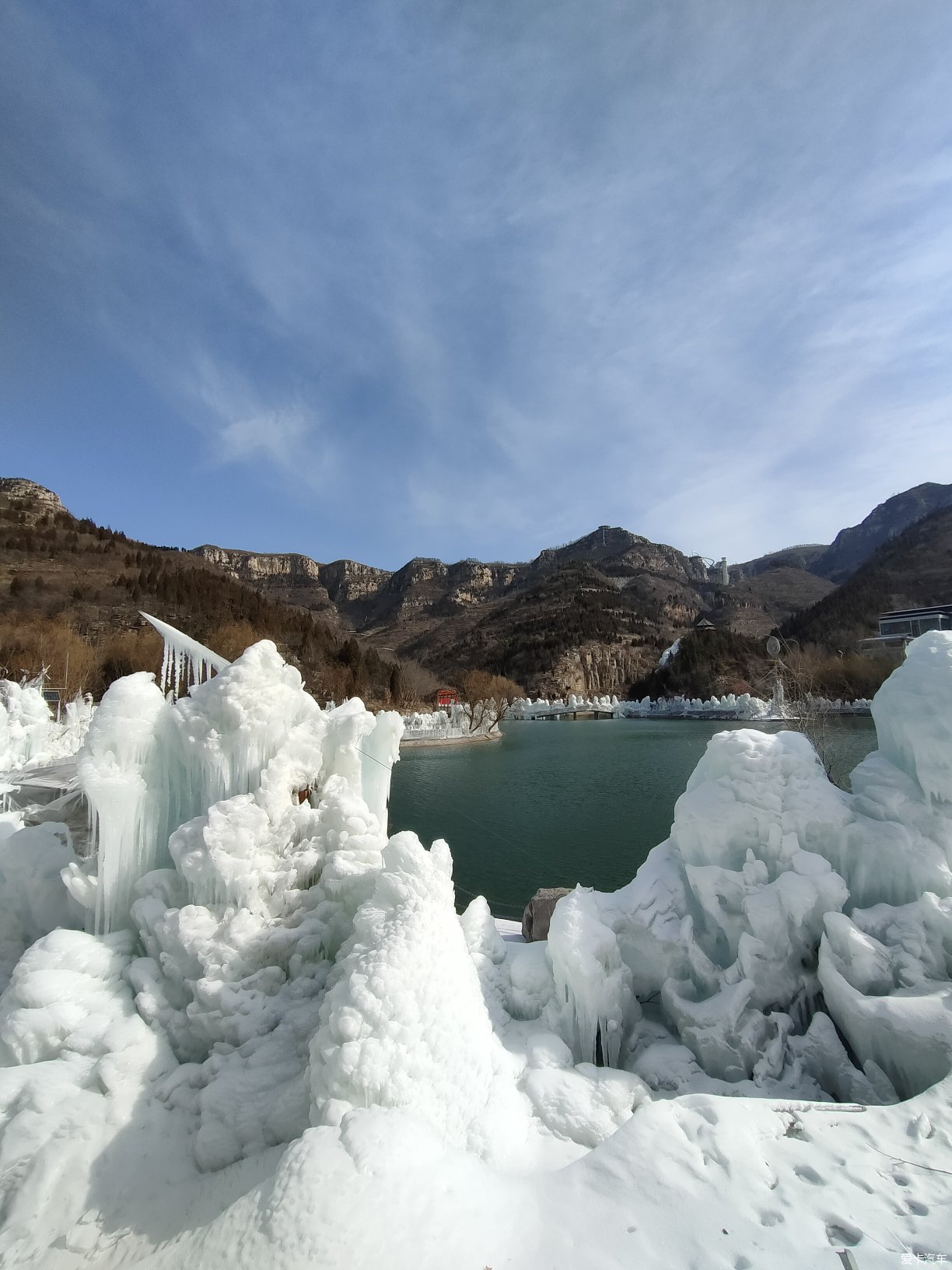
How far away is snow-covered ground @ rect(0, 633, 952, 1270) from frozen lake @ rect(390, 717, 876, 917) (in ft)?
23.1

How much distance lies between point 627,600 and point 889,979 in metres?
161

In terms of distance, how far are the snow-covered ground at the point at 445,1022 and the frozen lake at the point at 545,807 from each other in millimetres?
7048

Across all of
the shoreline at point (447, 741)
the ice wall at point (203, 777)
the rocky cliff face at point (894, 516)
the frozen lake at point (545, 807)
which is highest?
the rocky cliff face at point (894, 516)

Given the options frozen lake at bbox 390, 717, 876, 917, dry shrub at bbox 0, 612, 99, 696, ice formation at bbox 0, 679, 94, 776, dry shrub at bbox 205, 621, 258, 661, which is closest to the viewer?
frozen lake at bbox 390, 717, 876, 917

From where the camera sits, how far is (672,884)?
5246 mm

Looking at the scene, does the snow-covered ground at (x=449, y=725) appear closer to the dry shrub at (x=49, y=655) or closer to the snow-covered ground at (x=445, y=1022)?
the dry shrub at (x=49, y=655)

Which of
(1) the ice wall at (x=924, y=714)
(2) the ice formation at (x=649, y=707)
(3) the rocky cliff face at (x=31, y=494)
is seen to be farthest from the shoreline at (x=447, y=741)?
(3) the rocky cliff face at (x=31, y=494)

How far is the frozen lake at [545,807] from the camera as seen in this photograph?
13727mm

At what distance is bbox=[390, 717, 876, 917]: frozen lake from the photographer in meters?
13.7

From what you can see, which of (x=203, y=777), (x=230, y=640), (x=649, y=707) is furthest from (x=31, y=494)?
(x=203, y=777)

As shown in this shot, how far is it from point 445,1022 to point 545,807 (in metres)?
Result: 18.5

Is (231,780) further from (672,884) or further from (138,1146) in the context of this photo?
(672,884)

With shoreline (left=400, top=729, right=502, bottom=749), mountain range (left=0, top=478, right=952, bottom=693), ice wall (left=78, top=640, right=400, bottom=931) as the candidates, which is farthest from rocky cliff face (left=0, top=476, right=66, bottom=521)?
ice wall (left=78, top=640, right=400, bottom=931)

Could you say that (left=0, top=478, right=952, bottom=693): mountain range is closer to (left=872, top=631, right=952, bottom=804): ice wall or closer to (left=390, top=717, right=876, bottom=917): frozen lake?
(left=390, top=717, right=876, bottom=917): frozen lake
